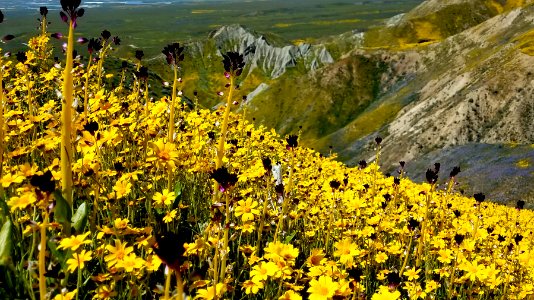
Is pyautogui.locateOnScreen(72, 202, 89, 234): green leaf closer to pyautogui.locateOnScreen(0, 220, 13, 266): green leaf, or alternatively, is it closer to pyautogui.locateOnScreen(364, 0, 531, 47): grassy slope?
pyautogui.locateOnScreen(0, 220, 13, 266): green leaf

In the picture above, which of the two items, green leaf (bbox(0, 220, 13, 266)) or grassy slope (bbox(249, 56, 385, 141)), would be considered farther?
grassy slope (bbox(249, 56, 385, 141))

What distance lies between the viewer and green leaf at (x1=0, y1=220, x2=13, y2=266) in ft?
11.3

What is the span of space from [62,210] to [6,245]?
467 millimetres

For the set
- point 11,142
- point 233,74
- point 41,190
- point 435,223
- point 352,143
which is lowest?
point 352,143

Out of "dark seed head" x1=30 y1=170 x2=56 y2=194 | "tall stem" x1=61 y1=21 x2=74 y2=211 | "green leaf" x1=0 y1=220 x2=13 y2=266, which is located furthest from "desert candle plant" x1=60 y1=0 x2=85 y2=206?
"dark seed head" x1=30 y1=170 x2=56 y2=194

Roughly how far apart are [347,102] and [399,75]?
14.6 metres

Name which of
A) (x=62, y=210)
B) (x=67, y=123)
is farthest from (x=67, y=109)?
(x=62, y=210)

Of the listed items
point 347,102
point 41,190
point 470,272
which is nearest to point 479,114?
point 347,102

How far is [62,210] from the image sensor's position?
3.69 meters

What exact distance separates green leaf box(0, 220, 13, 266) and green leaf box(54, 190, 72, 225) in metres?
0.35

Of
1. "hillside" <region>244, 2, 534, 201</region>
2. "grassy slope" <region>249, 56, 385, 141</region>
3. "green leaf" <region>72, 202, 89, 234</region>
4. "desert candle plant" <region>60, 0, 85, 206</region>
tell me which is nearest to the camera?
"desert candle plant" <region>60, 0, 85, 206</region>

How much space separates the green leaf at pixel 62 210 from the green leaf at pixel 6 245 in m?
0.35

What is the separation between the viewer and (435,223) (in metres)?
9.46

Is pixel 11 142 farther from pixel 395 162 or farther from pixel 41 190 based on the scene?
pixel 395 162
